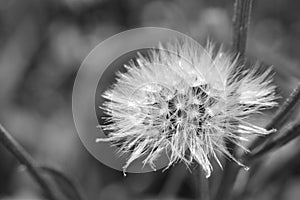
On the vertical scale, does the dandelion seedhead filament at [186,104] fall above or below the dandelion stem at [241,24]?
below

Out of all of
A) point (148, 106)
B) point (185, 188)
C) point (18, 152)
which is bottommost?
point (185, 188)

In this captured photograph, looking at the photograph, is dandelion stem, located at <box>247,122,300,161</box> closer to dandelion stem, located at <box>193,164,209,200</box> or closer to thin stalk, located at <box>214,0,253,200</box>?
thin stalk, located at <box>214,0,253,200</box>

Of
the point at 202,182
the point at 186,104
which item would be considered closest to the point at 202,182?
the point at 202,182

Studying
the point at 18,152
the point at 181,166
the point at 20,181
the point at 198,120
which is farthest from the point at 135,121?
the point at 20,181

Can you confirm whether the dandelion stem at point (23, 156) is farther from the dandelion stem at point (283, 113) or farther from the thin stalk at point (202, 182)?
the dandelion stem at point (283, 113)

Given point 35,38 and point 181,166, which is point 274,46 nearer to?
point 181,166

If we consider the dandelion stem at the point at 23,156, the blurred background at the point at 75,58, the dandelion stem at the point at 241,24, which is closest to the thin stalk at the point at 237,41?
the dandelion stem at the point at 241,24
